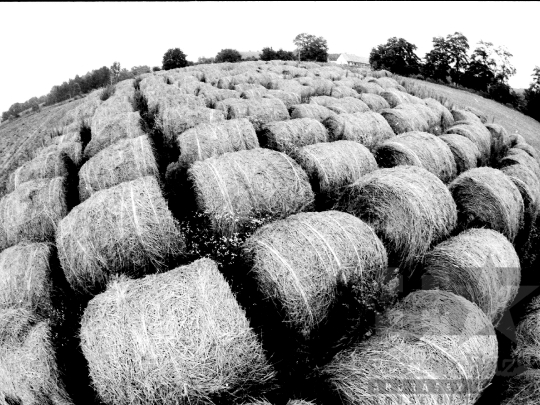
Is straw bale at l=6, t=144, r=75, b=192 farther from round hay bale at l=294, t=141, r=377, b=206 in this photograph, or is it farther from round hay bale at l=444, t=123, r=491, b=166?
round hay bale at l=444, t=123, r=491, b=166

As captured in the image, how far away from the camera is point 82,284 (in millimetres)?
5645

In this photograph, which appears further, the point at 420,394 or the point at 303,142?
the point at 303,142

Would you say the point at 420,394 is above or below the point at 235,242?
below

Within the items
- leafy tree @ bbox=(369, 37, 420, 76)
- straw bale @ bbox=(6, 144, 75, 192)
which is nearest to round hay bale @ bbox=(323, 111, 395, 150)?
straw bale @ bbox=(6, 144, 75, 192)

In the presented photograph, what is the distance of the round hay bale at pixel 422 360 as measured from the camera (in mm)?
3850

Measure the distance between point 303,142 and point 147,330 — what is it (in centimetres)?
808

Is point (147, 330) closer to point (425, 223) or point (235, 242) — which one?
point (235, 242)

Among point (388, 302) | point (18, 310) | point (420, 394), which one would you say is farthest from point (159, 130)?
point (420, 394)

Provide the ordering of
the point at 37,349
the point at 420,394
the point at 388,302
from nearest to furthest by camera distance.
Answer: the point at 420,394 → the point at 37,349 → the point at 388,302

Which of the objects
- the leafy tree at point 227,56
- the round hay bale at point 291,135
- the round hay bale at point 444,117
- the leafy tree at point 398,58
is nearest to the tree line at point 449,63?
the leafy tree at point 398,58

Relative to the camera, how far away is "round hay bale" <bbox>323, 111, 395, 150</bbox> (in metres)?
11.9

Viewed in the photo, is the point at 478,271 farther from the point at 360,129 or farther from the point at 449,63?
the point at 449,63

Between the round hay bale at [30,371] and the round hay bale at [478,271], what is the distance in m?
6.12

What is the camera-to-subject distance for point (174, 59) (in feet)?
152
